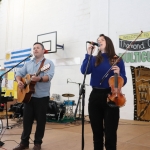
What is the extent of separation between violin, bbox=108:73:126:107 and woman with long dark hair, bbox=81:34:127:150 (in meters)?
0.06

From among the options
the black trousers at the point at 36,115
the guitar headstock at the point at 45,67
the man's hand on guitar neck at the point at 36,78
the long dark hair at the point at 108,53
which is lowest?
the black trousers at the point at 36,115

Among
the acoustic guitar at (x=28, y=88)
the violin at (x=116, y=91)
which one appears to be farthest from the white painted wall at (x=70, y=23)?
the violin at (x=116, y=91)

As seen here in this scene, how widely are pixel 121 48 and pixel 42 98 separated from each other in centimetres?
456

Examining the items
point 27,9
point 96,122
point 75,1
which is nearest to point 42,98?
point 96,122

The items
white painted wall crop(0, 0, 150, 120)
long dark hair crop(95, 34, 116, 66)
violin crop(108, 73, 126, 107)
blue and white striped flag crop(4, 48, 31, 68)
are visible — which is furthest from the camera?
blue and white striped flag crop(4, 48, 31, 68)

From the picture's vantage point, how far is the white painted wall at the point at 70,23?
6.64 metres

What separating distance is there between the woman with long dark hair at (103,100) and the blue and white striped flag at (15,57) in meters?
7.37

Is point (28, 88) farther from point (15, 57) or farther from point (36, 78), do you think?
point (15, 57)

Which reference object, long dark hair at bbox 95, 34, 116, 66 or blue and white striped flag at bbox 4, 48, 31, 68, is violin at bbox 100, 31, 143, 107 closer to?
long dark hair at bbox 95, 34, 116, 66

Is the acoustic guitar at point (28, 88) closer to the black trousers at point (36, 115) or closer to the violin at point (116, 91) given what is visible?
the black trousers at point (36, 115)

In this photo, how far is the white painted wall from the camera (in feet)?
21.8

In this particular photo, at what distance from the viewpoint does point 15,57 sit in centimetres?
962

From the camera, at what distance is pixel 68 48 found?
8008 mm

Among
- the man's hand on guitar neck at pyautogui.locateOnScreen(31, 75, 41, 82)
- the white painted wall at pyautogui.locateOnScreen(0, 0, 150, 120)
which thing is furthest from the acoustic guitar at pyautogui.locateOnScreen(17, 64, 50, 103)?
the white painted wall at pyautogui.locateOnScreen(0, 0, 150, 120)
